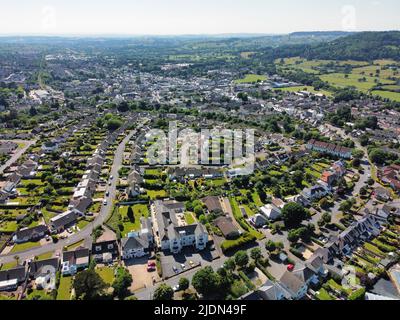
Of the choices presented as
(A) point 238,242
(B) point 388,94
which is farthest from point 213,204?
(B) point 388,94

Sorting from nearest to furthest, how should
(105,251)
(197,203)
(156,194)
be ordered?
(105,251) < (197,203) < (156,194)

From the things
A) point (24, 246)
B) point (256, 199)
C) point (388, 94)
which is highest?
point (388, 94)

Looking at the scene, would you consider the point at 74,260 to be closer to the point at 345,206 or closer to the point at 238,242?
the point at 238,242

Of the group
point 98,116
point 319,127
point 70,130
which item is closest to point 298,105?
point 319,127

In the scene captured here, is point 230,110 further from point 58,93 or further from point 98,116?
point 58,93

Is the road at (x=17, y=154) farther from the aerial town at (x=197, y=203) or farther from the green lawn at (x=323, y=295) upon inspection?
the green lawn at (x=323, y=295)

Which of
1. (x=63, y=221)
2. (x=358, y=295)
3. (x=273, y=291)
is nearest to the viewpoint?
(x=273, y=291)
